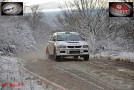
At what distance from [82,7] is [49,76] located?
2165 cm

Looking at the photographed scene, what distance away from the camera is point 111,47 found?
120ft

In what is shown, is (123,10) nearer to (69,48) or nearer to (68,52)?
(69,48)

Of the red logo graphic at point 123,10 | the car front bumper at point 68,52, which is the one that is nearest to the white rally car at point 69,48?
the car front bumper at point 68,52

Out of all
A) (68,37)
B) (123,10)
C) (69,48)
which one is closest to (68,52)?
(69,48)

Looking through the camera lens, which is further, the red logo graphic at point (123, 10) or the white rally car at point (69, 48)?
the red logo graphic at point (123, 10)

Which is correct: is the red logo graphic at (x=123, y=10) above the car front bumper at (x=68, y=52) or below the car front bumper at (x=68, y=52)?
above

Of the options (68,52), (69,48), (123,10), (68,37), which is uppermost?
(123,10)

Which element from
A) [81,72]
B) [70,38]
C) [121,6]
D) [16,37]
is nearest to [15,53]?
[16,37]

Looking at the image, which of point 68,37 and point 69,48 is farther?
point 68,37

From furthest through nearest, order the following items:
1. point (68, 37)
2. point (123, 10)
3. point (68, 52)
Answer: point (123, 10) < point (68, 37) < point (68, 52)

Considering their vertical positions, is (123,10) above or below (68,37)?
above

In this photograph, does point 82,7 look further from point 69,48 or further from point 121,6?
point 69,48

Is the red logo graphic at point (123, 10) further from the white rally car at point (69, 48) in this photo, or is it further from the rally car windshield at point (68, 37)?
the white rally car at point (69, 48)

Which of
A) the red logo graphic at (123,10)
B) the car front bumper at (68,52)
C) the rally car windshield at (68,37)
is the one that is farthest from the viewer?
the red logo graphic at (123,10)
